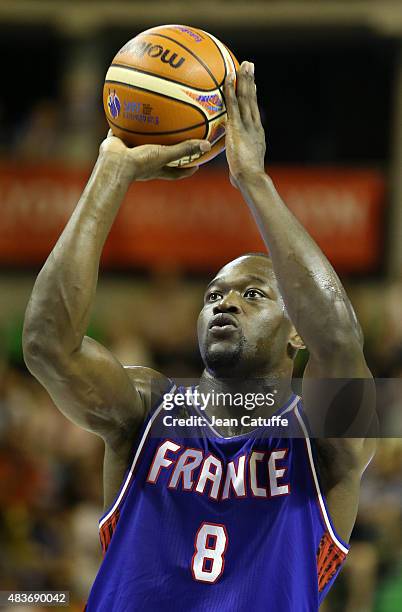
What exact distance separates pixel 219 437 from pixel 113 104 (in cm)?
97

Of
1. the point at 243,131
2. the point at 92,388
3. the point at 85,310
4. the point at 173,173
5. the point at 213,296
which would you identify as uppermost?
the point at 243,131

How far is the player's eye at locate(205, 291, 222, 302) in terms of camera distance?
2.94 meters

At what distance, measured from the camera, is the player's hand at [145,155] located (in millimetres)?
2619

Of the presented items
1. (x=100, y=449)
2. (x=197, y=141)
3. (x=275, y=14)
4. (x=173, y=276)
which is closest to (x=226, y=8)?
(x=275, y=14)

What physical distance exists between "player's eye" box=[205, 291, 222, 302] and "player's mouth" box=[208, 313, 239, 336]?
4.4 inches

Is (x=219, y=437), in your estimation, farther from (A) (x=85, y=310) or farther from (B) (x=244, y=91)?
(B) (x=244, y=91)

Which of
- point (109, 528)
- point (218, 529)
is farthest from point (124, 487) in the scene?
point (218, 529)

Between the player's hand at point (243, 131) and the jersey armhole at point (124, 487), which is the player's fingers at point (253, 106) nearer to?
the player's hand at point (243, 131)

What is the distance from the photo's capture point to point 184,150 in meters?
2.74

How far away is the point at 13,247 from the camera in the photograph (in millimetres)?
9211

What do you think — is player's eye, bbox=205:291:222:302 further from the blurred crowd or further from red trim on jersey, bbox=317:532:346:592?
the blurred crowd

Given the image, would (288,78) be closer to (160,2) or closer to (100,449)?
(160,2)

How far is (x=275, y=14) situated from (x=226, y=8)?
47 cm

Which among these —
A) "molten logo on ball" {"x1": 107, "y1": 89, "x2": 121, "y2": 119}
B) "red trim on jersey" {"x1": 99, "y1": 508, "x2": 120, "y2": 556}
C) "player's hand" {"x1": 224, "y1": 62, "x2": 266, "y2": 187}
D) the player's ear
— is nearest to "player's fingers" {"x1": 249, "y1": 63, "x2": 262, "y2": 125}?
"player's hand" {"x1": 224, "y1": 62, "x2": 266, "y2": 187}
